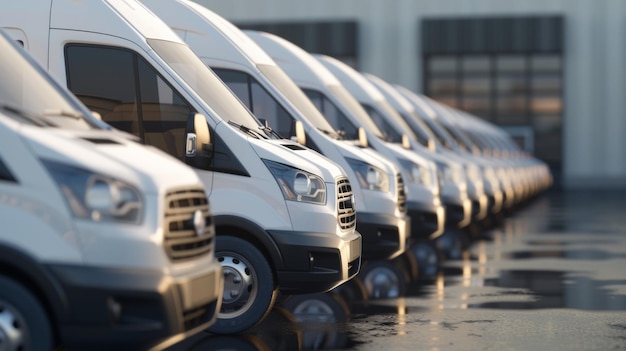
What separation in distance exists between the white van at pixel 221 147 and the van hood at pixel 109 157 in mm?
2254

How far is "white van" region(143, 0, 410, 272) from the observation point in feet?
39.0

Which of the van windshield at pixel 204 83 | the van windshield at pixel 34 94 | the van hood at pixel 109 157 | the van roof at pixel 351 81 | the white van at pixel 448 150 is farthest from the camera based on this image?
the white van at pixel 448 150

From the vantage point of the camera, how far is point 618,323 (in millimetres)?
10266

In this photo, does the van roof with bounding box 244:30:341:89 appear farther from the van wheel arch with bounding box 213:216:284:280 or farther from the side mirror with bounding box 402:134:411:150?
the van wheel arch with bounding box 213:216:284:280

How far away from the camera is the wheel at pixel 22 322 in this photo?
644cm

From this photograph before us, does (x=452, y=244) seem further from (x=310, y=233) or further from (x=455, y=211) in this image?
(x=310, y=233)

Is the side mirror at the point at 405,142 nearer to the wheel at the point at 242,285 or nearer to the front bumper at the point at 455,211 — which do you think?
the front bumper at the point at 455,211

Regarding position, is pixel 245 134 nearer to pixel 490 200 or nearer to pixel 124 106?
pixel 124 106

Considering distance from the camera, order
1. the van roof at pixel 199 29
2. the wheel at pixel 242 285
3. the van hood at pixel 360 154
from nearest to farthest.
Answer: the wheel at pixel 242 285, the van roof at pixel 199 29, the van hood at pixel 360 154

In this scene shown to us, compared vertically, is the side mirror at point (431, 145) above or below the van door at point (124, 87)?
below

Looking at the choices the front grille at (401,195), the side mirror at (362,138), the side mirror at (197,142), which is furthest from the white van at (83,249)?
the side mirror at (362,138)

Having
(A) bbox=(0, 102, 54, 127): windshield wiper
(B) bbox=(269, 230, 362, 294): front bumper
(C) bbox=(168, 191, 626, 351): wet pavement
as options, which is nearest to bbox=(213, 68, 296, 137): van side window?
(C) bbox=(168, 191, 626, 351): wet pavement

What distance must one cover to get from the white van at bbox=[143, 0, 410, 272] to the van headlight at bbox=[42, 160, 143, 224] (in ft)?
16.1

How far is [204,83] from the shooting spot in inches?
398
